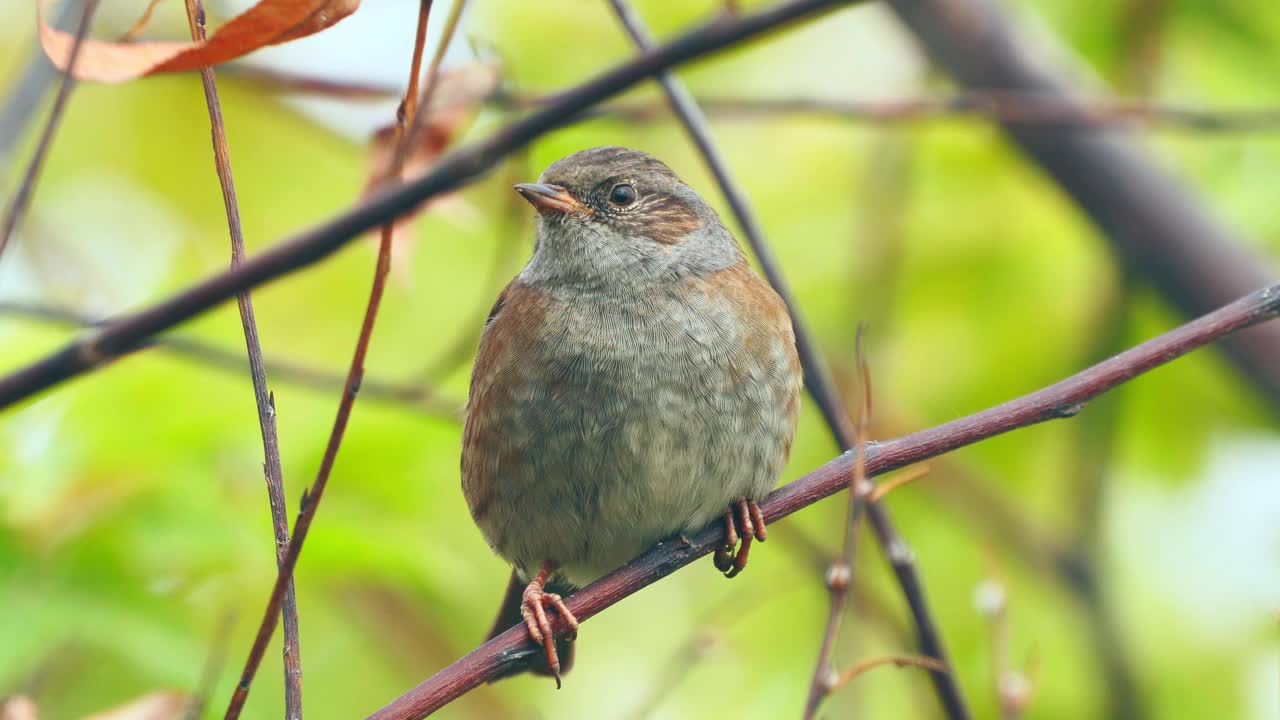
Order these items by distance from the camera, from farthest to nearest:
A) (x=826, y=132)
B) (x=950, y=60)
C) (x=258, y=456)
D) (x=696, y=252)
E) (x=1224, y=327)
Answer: (x=826, y=132)
(x=950, y=60)
(x=696, y=252)
(x=258, y=456)
(x=1224, y=327)

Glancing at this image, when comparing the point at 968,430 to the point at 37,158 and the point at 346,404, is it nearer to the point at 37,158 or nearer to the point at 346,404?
the point at 346,404

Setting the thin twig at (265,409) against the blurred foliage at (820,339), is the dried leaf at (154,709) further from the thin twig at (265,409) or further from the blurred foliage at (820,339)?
the blurred foliage at (820,339)

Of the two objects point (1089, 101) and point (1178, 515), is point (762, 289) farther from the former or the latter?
point (1178, 515)

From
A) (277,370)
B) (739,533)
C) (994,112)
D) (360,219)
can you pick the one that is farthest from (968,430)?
(277,370)

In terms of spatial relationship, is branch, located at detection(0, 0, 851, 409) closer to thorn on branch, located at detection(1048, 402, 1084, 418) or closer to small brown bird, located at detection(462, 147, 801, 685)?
thorn on branch, located at detection(1048, 402, 1084, 418)

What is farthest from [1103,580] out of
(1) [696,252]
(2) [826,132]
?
(2) [826,132]
